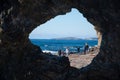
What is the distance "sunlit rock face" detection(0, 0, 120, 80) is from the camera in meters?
15.0

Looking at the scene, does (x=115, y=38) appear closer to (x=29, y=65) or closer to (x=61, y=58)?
(x=61, y=58)

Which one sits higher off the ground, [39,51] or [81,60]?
[39,51]

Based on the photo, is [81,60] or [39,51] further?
[81,60]

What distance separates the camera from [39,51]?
55.5 ft

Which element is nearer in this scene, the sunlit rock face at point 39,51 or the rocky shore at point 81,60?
the sunlit rock face at point 39,51

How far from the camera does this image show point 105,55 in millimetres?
15672

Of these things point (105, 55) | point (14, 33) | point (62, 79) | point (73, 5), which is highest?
point (73, 5)

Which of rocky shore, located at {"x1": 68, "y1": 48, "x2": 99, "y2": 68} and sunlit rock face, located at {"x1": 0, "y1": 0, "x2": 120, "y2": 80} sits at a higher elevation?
sunlit rock face, located at {"x1": 0, "y1": 0, "x2": 120, "y2": 80}

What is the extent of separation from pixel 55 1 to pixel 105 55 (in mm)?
3389

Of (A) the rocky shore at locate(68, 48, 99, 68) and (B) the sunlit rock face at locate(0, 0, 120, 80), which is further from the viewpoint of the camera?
(A) the rocky shore at locate(68, 48, 99, 68)

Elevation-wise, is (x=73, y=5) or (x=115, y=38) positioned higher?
(x=73, y=5)

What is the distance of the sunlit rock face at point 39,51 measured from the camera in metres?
15.0

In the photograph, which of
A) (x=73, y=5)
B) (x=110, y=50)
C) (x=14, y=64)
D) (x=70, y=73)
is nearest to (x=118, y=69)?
(x=110, y=50)

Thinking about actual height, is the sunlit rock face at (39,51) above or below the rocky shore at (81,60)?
above
